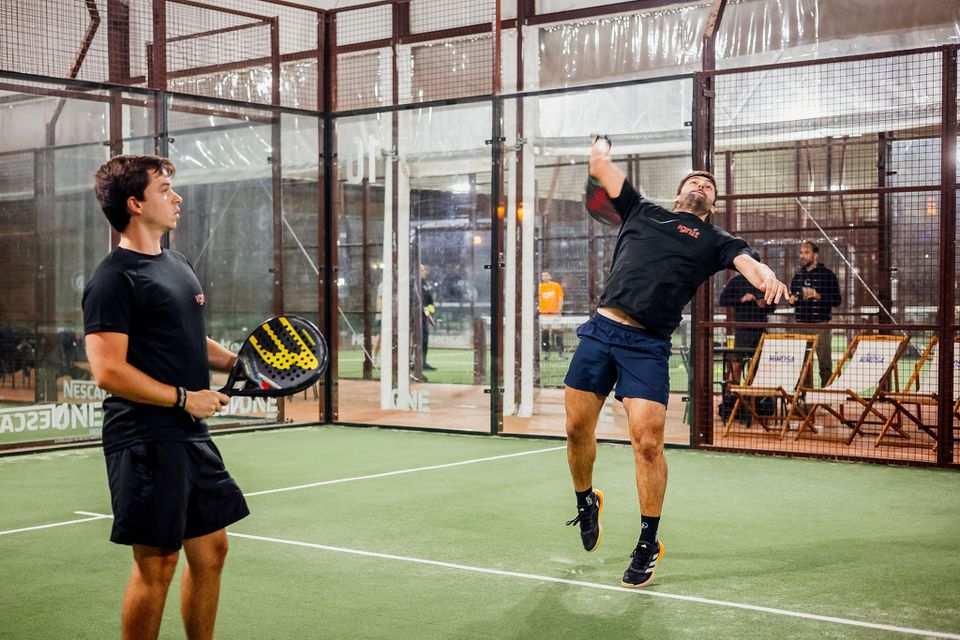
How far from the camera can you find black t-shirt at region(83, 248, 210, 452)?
3.21 metres

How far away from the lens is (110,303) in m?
3.19

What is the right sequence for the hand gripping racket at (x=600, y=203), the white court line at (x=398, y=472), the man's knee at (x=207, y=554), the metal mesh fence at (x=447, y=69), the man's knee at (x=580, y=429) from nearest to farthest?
the man's knee at (x=207, y=554), the man's knee at (x=580, y=429), the hand gripping racket at (x=600, y=203), the white court line at (x=398, y=472), the metal mesh fence at (x=447, y=69)

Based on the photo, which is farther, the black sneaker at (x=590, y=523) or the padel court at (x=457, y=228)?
the padel court at (x=457, y=228)

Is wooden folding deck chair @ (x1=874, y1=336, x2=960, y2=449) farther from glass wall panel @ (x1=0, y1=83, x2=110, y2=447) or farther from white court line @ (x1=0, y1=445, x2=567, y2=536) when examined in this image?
glass wall panel @ (x1=0, y1=83, x2=110, y2=447)

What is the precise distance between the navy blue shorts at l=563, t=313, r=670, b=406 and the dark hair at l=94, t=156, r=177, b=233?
280 centimetres

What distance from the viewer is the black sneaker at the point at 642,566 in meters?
5.20

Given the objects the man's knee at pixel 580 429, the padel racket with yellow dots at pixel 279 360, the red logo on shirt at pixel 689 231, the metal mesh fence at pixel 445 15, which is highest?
the metal mesh fence at pixel 445 15

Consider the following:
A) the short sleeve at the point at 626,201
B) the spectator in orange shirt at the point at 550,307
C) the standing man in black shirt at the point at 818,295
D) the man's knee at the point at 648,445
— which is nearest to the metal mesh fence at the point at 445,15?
the spectator in orange shirt at the point at 550,307

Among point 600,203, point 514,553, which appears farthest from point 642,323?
point 514,553

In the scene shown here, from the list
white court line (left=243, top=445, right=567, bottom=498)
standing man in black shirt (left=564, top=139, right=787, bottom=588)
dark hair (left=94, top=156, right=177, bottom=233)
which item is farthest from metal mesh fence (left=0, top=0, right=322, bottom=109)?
dark hair (left=94, top=156, right=177, bottom=233)

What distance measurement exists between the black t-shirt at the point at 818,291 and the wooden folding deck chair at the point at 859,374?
540 millimetres

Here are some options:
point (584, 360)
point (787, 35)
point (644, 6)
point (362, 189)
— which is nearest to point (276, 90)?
point (362, 189)

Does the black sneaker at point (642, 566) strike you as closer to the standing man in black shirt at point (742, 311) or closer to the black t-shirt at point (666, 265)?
the black t-shirt at point (666, 265)

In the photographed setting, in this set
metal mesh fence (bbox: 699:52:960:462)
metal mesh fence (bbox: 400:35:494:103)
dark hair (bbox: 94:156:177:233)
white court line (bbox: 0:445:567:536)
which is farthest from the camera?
metal mesh fence (bbox: 400:35:494:103)
